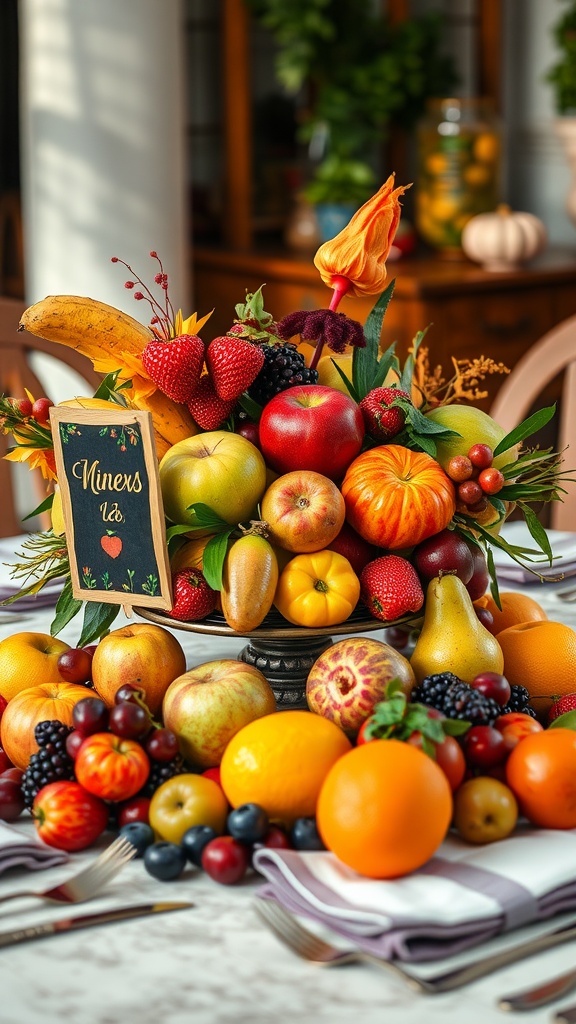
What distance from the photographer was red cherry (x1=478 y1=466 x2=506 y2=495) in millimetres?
1020

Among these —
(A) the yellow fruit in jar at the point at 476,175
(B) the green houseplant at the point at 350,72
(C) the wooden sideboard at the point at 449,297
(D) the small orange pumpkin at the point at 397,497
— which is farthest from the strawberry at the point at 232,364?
(A) the yellow fruit in jar at the point at 476,175

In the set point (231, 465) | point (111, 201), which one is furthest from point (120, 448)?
point (111, 201)

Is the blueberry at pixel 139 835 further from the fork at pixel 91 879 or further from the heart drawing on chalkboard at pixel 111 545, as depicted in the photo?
the heart drawing on chalkboard at pixel 111 545

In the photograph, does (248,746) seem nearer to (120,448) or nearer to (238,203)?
(120,448)

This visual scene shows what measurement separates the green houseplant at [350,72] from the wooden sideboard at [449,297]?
0.26m

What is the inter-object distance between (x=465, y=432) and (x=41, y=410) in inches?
14.2

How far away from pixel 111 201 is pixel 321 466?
235 centimetres

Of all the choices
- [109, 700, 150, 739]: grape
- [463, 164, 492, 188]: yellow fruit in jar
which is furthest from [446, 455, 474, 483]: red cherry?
[463, 164, 492, 188]: yellow fruit in jar

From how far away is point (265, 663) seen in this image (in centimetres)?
110

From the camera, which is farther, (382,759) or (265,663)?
(265,663)

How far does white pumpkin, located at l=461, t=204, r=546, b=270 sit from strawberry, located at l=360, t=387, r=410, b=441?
2.23 metres

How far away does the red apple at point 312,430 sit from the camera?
102cm

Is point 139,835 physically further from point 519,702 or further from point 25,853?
point 519,702

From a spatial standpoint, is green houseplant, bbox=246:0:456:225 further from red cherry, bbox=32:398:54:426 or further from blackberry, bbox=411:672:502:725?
blackberry, bbox=411:672:502:725
